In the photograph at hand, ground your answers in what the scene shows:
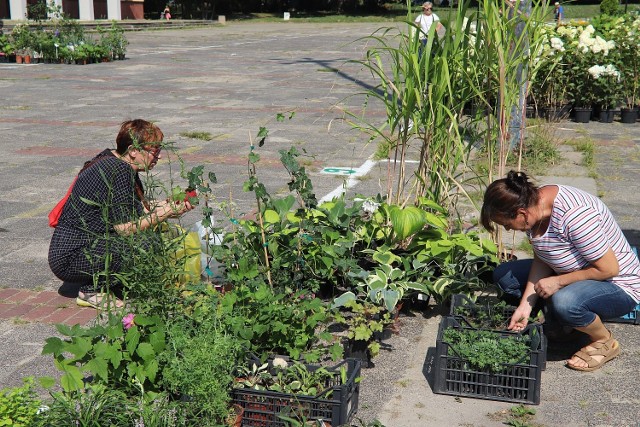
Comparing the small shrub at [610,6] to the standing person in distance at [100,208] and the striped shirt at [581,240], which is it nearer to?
the striped shirt at [581,240]

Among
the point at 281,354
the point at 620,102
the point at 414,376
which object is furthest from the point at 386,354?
the point at 620,102

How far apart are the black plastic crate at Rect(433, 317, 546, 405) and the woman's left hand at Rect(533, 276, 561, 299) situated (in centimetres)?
25

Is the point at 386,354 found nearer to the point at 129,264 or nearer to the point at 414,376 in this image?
the point at 414,376

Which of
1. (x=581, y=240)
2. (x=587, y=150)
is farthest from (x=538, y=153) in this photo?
(x=581, y=240)

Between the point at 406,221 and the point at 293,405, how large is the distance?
1.64m

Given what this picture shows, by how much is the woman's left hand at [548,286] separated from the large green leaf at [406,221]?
0.85 m

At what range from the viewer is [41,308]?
498cm

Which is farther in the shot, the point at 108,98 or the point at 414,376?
the point at 108,98

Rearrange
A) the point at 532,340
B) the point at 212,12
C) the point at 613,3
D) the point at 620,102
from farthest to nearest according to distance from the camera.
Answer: the point at 212,12 < the point at 613,3 < the point at 620,102 < the point at 532,340

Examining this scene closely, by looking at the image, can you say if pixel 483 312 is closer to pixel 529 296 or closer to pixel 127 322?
pixel 529 296

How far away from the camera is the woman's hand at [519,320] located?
4148 millimetres

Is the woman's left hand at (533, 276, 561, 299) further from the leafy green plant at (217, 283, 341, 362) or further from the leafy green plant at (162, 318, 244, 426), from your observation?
the leafy green plant at (162, 318, 244, 426)

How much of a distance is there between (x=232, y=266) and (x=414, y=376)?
1140 millimetres

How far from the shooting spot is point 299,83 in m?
17.5
